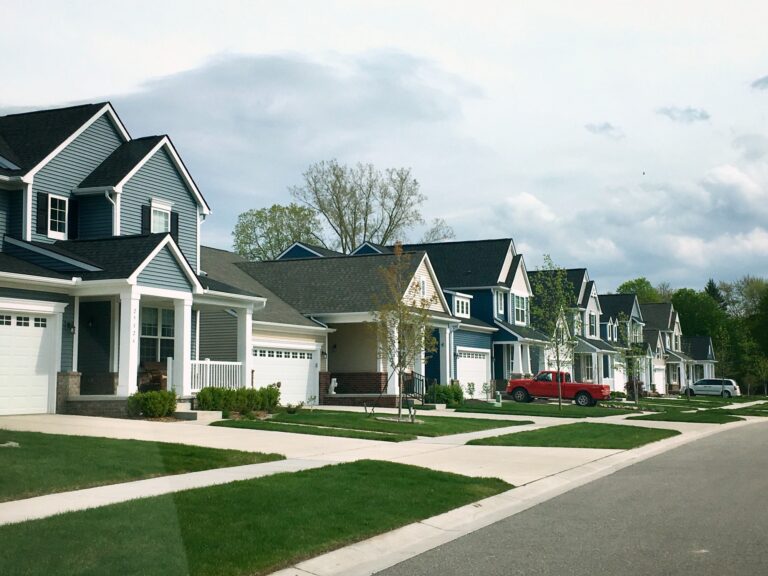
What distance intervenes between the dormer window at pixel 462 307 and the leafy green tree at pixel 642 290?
82025mm

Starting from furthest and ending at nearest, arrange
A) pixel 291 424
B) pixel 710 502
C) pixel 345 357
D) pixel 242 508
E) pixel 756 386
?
pixel 756 386 < pixel 345 357 < pixel 291 424 < pixel 710 502 < pixel 242 508

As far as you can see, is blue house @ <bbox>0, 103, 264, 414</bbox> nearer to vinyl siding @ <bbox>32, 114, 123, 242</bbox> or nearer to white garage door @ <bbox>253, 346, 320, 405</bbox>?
vinyl siding @ <bbox>32, 114, 123, 242</bbox>

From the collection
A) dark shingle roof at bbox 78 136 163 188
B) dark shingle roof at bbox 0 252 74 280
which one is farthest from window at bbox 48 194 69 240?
dark shingle roof at bbox 0 252 74 280

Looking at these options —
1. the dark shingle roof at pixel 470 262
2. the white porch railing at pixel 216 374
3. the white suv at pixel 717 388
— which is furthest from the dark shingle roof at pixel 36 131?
the white suv at pixel 717 388

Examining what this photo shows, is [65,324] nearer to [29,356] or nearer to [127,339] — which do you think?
[29,356]

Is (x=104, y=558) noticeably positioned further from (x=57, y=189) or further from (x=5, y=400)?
(x=57, y=189)

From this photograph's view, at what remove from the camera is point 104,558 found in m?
8.10

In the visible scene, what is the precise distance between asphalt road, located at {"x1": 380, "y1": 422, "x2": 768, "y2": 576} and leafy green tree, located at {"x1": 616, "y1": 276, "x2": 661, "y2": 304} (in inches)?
4460

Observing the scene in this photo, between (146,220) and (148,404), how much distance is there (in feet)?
23.9

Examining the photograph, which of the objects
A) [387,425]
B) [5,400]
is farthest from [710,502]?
[5,400]

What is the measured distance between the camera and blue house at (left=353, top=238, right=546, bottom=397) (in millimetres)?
46500

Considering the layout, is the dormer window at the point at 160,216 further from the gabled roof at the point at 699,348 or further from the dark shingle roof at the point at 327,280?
the gabled roof at the point at 699,348

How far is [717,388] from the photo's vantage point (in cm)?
7612

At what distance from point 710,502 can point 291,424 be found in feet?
43.3
